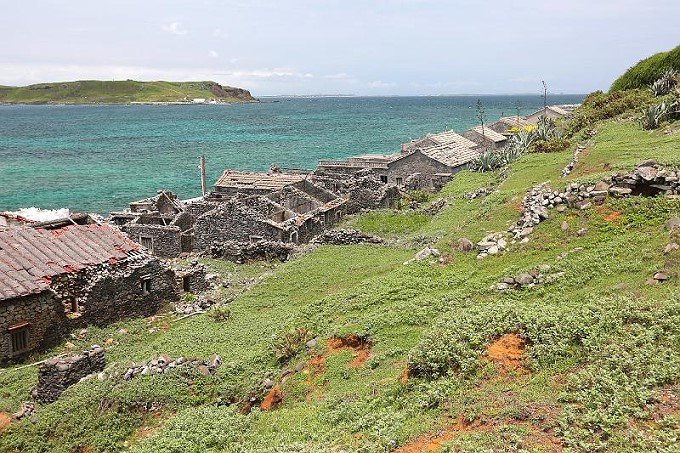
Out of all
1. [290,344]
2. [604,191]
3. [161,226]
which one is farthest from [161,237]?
[604,191]

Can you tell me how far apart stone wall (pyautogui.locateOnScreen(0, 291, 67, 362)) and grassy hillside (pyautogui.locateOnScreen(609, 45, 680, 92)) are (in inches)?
1713

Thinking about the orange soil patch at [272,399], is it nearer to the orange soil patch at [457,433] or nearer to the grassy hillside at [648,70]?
the orange soil patch at [457,433]

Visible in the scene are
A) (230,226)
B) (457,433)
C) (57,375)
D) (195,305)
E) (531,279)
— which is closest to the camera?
(457,433)

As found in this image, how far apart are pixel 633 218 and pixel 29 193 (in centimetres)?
7195

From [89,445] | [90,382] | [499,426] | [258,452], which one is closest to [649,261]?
[499,426]

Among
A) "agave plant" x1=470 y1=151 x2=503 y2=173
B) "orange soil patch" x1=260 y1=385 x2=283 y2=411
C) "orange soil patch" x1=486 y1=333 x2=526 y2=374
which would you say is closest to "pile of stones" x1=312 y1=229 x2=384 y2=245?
"orange soil patch" x1=260 y1=385 x2=283 y2=411

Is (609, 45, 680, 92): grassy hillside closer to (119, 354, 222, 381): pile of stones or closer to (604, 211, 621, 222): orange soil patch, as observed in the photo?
(604, 211, 621, 222): orange soil patch

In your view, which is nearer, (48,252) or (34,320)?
(34,320)

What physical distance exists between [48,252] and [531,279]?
18.8 m

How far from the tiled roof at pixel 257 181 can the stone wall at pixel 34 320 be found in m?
23.7

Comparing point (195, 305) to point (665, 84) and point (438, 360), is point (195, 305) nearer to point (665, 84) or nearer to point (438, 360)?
point (438, 360)

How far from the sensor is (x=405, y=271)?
20.1 meters

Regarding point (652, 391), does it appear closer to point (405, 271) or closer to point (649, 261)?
point (649, 261)

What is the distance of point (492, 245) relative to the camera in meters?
19.5
